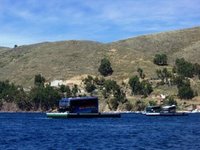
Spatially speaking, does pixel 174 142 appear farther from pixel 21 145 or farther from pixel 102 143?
pixel 21 145

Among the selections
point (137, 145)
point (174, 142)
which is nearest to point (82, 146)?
point (137, 145)

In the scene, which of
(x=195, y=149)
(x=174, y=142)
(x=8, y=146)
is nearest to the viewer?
(x=195, y=149)

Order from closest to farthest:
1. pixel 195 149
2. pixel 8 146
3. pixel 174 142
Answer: pixel 195 149
pixel 8 146
pixel 174 142

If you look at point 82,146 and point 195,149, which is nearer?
point 195,149

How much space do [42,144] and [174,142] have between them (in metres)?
19.4

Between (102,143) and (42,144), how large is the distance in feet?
29.3

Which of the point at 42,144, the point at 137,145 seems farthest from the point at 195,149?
the point at 42,144

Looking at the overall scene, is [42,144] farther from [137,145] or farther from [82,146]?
[137,145]

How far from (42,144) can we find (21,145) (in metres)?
3.35

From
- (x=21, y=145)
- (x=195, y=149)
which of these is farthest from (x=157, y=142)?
(x=21, y=145)

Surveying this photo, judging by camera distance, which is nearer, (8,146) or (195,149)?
(195,149)

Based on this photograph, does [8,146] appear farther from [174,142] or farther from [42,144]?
[174,142]

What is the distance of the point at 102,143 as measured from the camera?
85812 mm

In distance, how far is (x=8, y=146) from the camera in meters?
80.4
